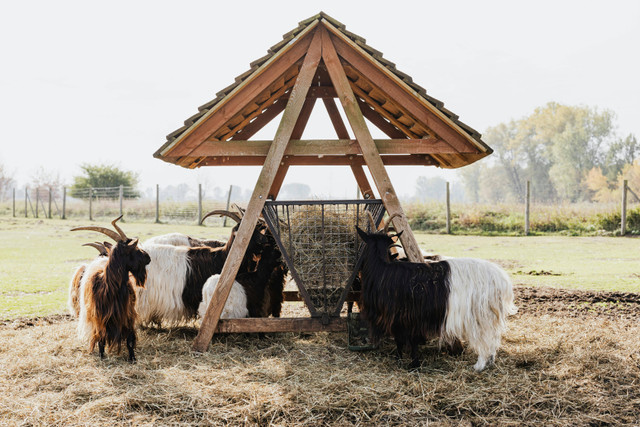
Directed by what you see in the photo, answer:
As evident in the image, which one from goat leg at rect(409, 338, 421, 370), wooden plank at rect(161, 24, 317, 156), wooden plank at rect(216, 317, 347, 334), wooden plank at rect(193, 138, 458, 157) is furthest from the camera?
wooden plank at rect(216, 317, 347, 334)

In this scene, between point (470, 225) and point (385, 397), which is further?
point (470, 225)

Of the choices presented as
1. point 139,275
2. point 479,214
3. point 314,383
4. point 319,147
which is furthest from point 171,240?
point 479,214

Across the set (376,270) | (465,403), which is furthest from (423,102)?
(465,403)

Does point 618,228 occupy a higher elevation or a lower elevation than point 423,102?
lower

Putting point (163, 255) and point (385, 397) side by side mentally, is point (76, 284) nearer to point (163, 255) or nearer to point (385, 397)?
point (163, 255)

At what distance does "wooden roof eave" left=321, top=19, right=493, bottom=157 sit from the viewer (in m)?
5.29

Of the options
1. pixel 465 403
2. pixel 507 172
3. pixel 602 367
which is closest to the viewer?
pixel 465 403

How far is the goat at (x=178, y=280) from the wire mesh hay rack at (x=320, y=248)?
70 cm

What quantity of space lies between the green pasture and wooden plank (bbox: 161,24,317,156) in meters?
4.35

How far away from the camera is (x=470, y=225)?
2556 centimetres

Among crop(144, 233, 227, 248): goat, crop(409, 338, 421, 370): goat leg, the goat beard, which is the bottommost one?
crop(409, 338, 421, 370): goat leg

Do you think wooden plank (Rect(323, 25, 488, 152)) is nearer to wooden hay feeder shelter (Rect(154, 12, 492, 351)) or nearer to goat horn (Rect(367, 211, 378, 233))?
wooden hay feeder shelter (Rect(154, 12, 492, 351))

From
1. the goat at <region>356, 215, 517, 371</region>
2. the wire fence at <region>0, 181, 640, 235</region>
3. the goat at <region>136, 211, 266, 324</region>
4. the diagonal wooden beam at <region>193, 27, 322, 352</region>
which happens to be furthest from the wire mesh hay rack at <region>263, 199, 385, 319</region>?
the wire fence at <region>0, 181, 640, 235</region>

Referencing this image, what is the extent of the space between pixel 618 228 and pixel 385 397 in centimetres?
2208
